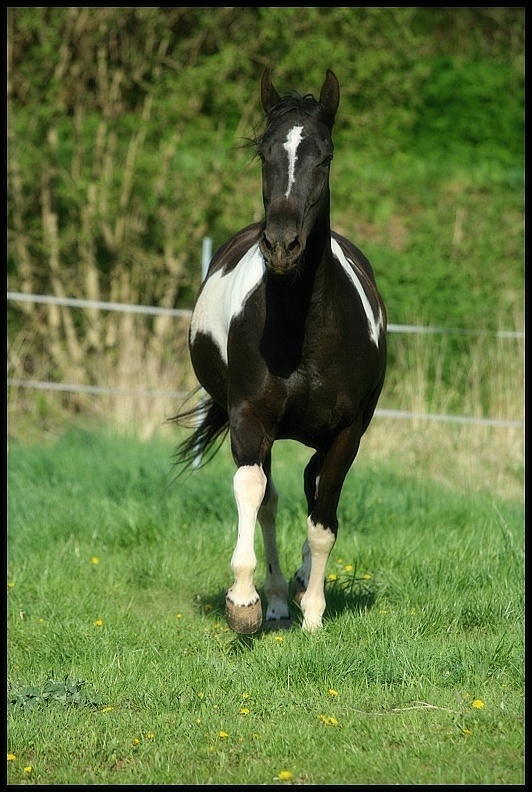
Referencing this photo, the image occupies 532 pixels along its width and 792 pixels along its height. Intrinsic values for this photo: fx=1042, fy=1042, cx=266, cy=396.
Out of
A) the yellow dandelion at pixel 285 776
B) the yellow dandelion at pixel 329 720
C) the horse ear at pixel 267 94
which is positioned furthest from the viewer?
the horse ear at pixel 267 94

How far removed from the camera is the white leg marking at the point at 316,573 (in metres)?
5.16

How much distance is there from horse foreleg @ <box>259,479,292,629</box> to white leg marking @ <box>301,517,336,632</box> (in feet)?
0.88

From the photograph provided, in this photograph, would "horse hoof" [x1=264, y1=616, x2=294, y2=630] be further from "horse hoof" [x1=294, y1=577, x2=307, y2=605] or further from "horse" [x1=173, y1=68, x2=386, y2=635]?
"horse hoof" [x1=294, y1=577, x2=307, y2=605]

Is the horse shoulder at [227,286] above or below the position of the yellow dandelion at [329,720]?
above

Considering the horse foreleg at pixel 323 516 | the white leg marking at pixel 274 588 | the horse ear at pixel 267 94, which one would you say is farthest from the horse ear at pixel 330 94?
the white leg marking at pixel 274 588

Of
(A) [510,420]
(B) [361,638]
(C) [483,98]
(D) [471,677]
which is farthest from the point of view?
(C) [483,98]

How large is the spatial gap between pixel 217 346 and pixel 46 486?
3228mm

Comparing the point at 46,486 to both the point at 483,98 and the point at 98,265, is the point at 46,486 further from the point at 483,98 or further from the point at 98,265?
the point at 483,98

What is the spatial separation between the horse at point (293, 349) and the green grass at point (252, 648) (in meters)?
0.38

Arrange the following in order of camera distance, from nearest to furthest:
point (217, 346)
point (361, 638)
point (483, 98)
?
point (361, 638) < point (217, 346) < point (483, 98)

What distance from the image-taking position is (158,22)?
42.1ft

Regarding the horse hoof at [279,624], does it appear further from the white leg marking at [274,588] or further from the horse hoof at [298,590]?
the horse hoof at [298,590]

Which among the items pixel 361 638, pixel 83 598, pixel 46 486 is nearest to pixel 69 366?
pixel 46 486

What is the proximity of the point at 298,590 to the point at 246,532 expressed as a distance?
3.35ft
